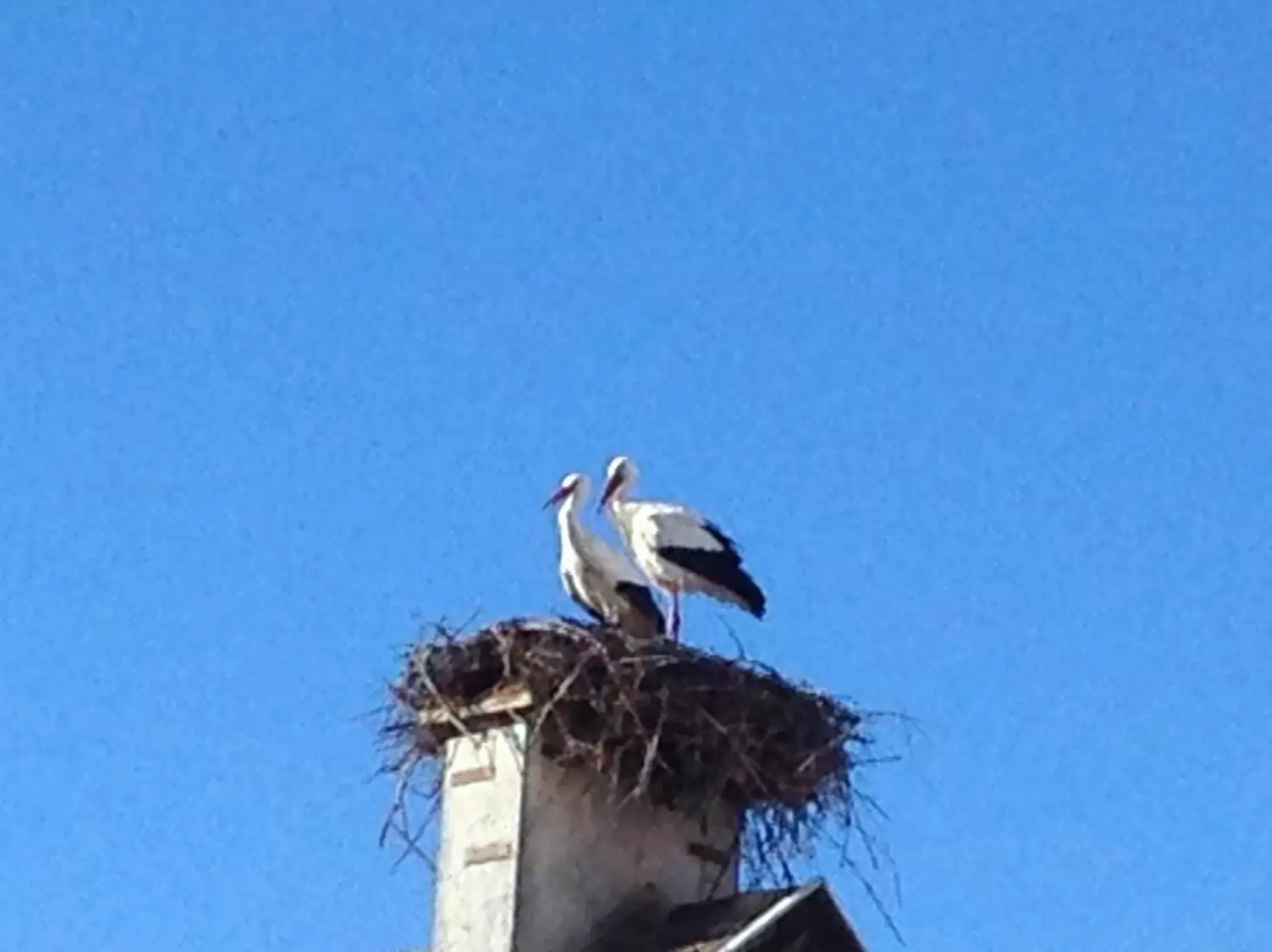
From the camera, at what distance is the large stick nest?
1209cm

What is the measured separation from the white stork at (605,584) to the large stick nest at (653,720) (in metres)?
1.62

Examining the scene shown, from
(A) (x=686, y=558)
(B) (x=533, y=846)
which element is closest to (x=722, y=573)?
(A) (x=686, y=558)

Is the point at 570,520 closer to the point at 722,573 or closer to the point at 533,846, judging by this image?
the point at 722,573

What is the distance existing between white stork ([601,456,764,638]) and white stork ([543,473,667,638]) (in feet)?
0.62

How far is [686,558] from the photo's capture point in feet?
48.4

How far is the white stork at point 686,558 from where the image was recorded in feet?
48.5

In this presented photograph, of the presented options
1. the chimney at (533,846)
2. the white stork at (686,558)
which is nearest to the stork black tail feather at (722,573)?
the white stork at (686,558)

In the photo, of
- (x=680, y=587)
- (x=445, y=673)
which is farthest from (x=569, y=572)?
(x=445, y=673)

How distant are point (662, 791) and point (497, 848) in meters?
0.89

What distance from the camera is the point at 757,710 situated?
492 inches

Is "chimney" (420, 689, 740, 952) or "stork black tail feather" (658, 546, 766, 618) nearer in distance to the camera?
"chimney" (420, 689, 740, 952)

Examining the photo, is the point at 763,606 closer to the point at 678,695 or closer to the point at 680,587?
the point at 680,587

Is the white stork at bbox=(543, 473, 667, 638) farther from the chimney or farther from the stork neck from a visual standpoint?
the chimney

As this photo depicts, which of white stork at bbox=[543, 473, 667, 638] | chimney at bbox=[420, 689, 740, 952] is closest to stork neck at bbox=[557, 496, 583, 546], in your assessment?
white stork at bbox=[543, 473, 667, 638]
